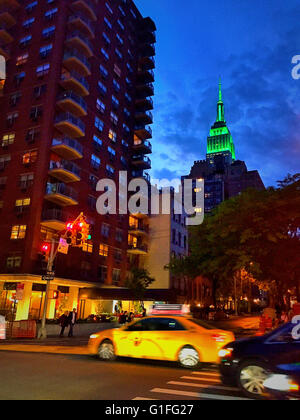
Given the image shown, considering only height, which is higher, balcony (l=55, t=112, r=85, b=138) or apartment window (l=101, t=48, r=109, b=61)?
apartment window (l=101, t=48, r=109, b=61)

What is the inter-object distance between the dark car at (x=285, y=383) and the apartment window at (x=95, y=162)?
4007 cm

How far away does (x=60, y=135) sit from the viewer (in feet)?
132

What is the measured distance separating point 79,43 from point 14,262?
2612 centimetres

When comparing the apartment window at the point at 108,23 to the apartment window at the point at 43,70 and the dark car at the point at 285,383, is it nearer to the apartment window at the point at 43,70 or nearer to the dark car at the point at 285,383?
the apartment window at the point at 43,70

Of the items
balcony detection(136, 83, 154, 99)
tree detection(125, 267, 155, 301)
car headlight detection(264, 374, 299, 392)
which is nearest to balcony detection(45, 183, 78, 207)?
tree detection(125, 267, 155, 301)

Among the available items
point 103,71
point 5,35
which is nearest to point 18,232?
point 5,35

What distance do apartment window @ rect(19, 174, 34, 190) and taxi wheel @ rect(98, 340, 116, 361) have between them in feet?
90.3

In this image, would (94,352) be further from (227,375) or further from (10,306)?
(10,306)

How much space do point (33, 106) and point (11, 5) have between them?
15656mm

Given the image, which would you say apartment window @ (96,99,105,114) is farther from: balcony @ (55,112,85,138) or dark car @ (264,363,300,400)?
dark car @ (264,363,300,400)

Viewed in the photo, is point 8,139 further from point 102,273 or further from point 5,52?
point 102,273

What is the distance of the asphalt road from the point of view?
23.6 ft

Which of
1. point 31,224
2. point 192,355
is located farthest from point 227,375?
point 31,224

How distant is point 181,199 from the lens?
214ft
